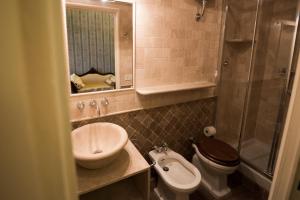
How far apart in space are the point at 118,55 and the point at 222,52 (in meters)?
1.36

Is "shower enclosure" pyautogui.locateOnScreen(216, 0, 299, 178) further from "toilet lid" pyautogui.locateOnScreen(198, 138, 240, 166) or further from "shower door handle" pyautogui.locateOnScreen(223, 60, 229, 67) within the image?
"toilet lid" pyautogui.locateOnScreen(198, 138, 240, 166)

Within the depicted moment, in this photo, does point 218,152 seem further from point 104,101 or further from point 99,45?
point 99,45

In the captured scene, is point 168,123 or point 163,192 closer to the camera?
point 163,192

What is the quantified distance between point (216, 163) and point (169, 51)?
4.03 feet

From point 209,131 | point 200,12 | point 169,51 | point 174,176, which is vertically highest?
point 200,12

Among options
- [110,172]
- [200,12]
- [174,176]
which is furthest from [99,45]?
[174,176]

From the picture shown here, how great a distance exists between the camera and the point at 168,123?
2.10m

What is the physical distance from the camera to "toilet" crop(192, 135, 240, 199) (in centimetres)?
183

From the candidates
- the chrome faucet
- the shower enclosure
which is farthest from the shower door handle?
the chrome faucet

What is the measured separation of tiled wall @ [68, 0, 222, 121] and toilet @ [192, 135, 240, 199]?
23.3 inches

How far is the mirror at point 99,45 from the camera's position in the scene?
1.45 m

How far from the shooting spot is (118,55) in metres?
1.67

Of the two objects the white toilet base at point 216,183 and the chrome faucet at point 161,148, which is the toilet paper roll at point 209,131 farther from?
the chrome faucet at point 161,148

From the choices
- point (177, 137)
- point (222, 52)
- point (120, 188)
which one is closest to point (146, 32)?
point (222, 52)
